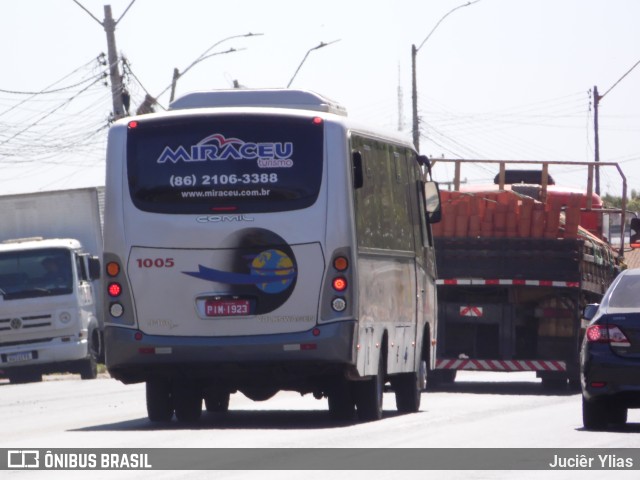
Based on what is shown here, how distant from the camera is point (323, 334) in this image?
54.9ft

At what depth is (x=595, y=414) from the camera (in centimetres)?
1642

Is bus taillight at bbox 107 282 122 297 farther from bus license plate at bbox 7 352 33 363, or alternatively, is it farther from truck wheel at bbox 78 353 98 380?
truck wheel at bbox 78 353 98 380

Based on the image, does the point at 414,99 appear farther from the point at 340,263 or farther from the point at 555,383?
the point at 340,263

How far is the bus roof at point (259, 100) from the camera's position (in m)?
17.8

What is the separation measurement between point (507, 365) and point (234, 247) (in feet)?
36.7

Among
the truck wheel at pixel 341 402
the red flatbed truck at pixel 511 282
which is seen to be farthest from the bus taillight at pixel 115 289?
the red flatbed truck at pixel 511 282

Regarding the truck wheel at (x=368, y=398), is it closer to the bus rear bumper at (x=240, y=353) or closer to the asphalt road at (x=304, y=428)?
the asphalt road at (x=304, y=428)

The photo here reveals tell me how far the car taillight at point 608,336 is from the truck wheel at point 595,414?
2.07ft

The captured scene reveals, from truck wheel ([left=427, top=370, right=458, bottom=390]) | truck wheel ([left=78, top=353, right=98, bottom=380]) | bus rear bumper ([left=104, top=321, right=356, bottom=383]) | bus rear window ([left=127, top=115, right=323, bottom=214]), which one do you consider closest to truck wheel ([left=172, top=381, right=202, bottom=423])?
bus rear bumper ([left=104, top=321, right=356, bottom=383])

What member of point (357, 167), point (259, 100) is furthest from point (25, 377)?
point (357, 167)

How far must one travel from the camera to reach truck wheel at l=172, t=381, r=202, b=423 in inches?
713

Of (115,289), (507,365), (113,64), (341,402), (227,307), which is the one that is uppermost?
(113,64)

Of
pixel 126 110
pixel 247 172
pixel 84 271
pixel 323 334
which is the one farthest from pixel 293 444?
pixel 126 110

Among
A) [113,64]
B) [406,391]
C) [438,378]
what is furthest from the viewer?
[113,64]
